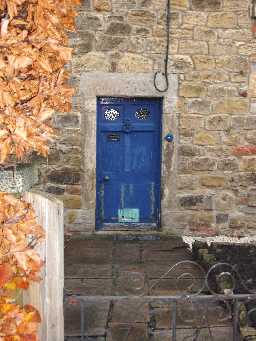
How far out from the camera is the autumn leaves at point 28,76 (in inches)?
80.9

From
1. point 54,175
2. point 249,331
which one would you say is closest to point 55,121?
point 54,175

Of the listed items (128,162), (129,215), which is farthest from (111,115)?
(129,215)

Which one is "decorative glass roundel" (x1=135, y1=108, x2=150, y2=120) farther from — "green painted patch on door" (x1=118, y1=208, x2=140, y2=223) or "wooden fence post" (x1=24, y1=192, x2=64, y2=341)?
"wooden fence post" (x1=24, y1=192, x2=64, y2=341)

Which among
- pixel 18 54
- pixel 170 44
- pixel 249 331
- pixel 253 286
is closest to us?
pixel 18 54

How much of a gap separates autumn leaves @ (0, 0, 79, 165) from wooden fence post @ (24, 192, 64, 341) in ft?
1.13

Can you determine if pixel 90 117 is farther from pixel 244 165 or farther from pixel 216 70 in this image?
pixel 244 165

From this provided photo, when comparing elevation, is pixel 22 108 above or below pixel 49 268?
above

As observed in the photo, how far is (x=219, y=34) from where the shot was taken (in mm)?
6492

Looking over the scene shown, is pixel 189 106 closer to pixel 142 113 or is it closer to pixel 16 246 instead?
pixel 142 113

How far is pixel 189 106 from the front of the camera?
6523 millimetres

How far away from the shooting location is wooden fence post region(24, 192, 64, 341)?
8.41 feet

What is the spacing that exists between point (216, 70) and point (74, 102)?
212cm

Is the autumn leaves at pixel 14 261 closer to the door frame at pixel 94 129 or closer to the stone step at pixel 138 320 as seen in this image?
the stone step at pixel 138 320

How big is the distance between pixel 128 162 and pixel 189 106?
1218mm
